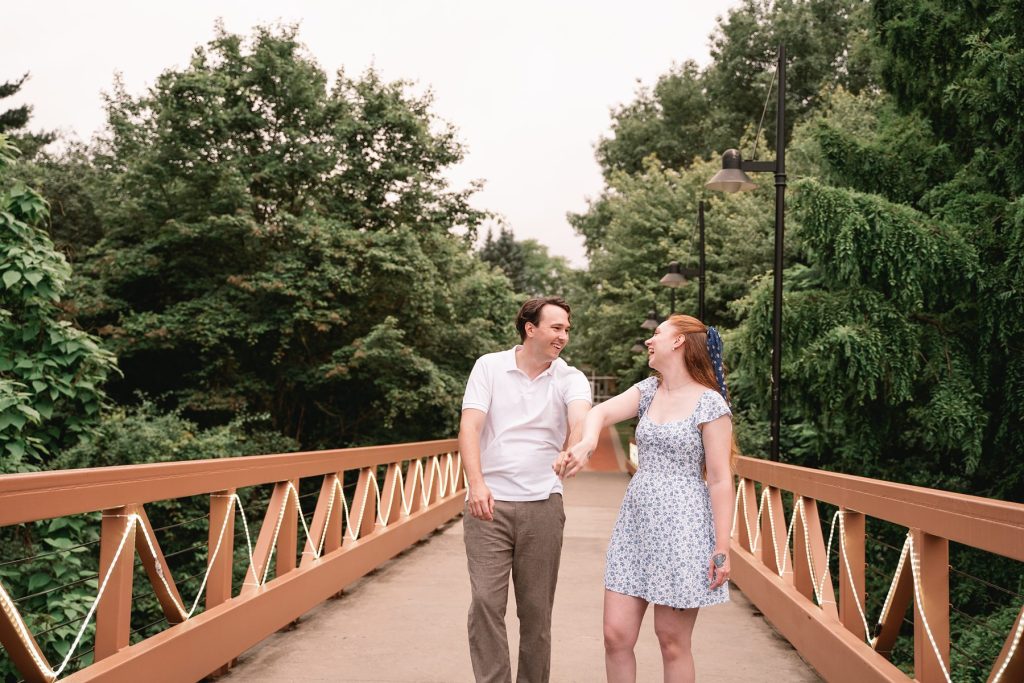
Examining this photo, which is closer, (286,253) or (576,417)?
(576,417)

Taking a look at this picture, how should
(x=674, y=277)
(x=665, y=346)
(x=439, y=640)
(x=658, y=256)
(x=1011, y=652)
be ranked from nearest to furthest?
(x=1011, y=652) → (x=665, y=346) → (x=439, y=640) → (x=674, y=277) → (x=658, y=256)

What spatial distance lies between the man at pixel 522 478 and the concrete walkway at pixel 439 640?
157cm

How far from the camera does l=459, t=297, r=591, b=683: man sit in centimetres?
403

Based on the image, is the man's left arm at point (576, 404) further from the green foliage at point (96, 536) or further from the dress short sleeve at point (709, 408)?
the green foliage at point (96, 536)

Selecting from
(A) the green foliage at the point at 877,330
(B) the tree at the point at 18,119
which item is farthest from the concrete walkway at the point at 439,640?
(B) the tree at the point at 18,119

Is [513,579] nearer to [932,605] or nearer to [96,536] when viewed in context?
[932,605]

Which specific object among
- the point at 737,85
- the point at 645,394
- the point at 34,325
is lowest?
the point at 645,394

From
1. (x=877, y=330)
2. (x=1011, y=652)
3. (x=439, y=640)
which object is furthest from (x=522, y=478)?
(x=877, y=330)

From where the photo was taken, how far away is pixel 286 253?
22094 millimetres

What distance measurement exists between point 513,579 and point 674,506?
75 cm

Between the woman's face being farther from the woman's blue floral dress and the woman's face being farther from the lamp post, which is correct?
the lamp post

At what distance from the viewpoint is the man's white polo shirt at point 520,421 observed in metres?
4.09

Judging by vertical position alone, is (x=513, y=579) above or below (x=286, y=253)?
below

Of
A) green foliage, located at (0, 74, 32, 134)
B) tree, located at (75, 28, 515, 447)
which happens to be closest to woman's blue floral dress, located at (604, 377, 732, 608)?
tree, located at (75, 28, 515, 447)
